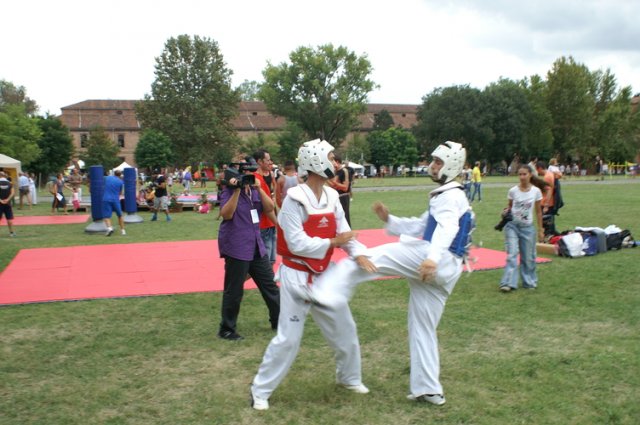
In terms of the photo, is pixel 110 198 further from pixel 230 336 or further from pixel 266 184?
pixel 230 336

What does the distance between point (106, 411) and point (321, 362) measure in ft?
6.19

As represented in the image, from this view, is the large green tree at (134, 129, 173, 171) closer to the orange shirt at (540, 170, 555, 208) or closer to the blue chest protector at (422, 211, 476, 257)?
the orange shirt at (540, 170, 555, 208)

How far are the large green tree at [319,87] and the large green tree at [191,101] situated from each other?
255 inches

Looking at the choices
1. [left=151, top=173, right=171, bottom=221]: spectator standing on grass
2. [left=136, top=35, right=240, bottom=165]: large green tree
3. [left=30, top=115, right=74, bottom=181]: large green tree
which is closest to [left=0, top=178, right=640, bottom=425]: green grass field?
[left=151, top=173, right=171, bottom=221]: spectator standing on grass

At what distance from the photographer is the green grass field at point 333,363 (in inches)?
162

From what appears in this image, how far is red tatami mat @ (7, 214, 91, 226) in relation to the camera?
60.8 ft

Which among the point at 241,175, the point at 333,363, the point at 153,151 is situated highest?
the point at 153,151

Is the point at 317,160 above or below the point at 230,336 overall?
above

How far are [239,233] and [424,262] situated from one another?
95.9 inches

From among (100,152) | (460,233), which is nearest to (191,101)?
(100,152)

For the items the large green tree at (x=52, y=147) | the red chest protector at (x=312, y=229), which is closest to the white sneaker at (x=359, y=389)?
the red chest protector at (x=312, y=229)

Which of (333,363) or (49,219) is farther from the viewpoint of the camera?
(49,219)

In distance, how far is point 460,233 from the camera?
4.12m

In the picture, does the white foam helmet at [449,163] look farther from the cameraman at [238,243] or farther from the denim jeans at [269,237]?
the denim jeans at [269,237]
